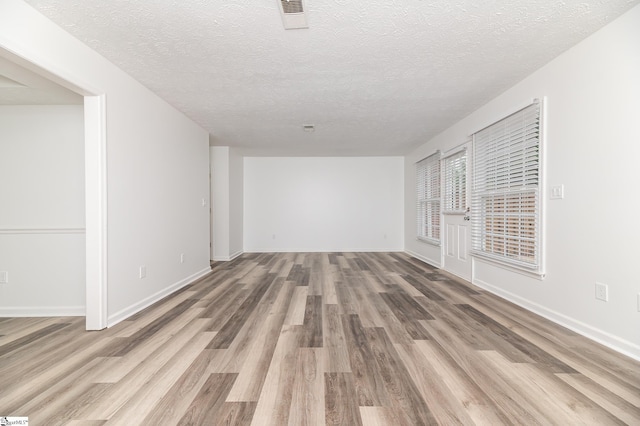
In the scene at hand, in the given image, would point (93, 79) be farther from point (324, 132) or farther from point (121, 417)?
point (324, 132)

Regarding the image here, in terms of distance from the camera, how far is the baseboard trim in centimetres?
204

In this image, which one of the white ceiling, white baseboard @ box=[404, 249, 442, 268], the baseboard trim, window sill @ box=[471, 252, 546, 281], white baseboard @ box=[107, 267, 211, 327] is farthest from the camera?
white baseboard @ box=[404, 249, 442, 268]

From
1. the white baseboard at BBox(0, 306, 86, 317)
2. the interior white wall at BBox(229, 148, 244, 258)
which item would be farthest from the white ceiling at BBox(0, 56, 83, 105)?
the interior white wall at BBox(229, 148, 244, 258)

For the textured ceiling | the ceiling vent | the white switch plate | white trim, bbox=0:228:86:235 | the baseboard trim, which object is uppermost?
the textured ceiling

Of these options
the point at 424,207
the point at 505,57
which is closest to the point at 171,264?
the point at 505,57

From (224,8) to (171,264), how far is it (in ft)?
10.2

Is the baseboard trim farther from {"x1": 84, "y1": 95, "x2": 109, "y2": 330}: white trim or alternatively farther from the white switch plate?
{"x1": 84, "y1": 95, "x2": 109, "y2": 330}: white trim

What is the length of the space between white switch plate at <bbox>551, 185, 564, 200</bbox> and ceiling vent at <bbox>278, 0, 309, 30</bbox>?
2672 mm

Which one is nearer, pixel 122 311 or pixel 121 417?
pixel 121 417

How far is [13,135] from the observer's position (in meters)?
3.00

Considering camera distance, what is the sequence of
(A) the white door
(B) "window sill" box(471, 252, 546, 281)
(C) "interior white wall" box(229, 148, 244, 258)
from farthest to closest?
(C) "interior white wall" box(229, 148, 244, 258) < (A) the white door < (B) "window sill" box(471, 252, 546, 281)

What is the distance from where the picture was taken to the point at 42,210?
3002 mm

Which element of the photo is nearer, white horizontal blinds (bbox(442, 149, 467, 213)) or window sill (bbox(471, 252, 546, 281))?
window sill (bbox(471, 252, 546, 281))

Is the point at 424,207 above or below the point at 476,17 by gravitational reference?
below
